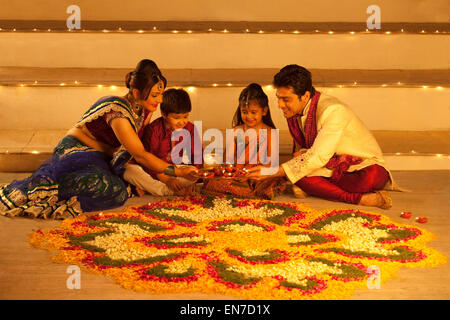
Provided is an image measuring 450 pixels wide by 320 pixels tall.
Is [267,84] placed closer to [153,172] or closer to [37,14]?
[153,172]

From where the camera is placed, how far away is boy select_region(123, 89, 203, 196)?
4.11 m

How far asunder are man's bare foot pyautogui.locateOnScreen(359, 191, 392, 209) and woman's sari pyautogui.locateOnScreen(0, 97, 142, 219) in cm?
144

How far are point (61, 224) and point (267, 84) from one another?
2.04 metres

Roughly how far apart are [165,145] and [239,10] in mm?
2122

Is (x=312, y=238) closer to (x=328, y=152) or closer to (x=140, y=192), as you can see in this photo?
(x=328, y=152)

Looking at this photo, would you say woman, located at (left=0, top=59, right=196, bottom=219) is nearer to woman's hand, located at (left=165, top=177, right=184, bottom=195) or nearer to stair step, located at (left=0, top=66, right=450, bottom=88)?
woman's hand, located at (left=165, top=177, right=184, bottom=195)

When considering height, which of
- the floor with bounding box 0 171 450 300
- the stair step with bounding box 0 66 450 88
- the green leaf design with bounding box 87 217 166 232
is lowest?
the floor with bounding box 0 171 450 300

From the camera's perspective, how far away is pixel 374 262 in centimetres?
305

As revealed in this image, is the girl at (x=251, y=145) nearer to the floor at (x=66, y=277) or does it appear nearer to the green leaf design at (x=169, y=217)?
the green leaf design at (x=169, y=217)

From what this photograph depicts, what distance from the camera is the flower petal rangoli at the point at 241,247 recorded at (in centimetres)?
280

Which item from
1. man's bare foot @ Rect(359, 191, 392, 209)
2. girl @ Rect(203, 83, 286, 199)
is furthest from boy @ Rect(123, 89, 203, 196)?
man's bare foot @ Rect(359, 191, 392, 209)

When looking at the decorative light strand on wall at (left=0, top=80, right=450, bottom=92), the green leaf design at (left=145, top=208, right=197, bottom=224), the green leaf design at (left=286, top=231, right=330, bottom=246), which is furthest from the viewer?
the decorative light strand on wall at (left=0, top=80, right=450, bottom=92)

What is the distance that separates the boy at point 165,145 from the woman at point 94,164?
117mm

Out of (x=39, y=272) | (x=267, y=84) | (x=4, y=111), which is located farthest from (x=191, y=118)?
(x=39, y=272)
